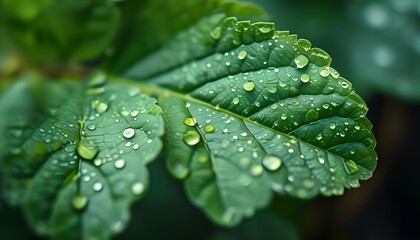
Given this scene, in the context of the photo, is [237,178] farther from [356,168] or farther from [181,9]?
[181,9]

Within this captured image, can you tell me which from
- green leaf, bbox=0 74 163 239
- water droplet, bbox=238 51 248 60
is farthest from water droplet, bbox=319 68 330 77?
green leaf, bbox=0 74 163 239

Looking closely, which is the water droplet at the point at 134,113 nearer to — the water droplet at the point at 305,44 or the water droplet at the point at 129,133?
the water droplet at the point at 129,133

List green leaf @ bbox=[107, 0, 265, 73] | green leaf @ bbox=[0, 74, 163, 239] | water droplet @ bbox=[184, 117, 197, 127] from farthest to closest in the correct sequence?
green leaf @ bbox=[107, 0, 265, 73] < water droplet @ bbox=[184, 117, 197, 127] < green leaf @ bbox=[0, 74, 163, 239]

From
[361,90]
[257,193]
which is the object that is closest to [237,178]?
[257,193]

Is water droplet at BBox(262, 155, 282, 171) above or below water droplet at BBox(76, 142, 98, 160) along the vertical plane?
above

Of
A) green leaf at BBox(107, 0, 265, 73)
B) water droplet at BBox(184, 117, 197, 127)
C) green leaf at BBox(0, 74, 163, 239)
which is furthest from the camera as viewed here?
green leaf at BBox(107, 0, 265, 73)

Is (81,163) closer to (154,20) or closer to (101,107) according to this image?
(101,107)

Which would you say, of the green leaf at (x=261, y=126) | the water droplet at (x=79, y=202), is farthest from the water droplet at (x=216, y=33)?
the water droplet at (x=79, y=202)

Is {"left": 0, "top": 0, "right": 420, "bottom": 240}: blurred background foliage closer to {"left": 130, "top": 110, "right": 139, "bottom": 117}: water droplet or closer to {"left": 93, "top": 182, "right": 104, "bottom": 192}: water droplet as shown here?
{"left": 130, "top": 110, "right": 139, "bottom": 117}: water droplet
